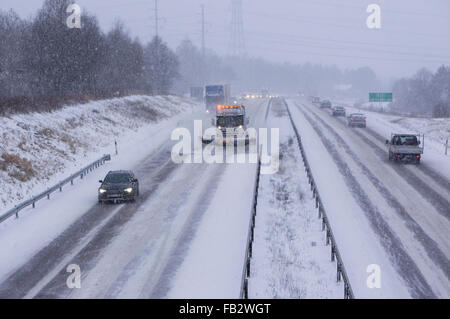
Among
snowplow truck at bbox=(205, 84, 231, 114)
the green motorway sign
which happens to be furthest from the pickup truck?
the green motorway sign

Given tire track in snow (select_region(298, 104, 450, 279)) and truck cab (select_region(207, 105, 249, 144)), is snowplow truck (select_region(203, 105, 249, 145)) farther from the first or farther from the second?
tire track in snow (select_region(298, 104, 450, 279))

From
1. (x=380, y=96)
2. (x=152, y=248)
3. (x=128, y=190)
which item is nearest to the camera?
(x=152, y=248)

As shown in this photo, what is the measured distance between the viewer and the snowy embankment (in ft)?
45.7

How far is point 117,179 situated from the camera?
23406mm

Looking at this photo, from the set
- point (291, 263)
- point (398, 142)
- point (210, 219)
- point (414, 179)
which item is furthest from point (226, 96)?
point (291, 263)

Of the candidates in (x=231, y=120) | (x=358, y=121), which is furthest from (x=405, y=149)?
(x=358, y=121)

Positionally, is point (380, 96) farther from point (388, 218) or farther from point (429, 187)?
point (388, 218)

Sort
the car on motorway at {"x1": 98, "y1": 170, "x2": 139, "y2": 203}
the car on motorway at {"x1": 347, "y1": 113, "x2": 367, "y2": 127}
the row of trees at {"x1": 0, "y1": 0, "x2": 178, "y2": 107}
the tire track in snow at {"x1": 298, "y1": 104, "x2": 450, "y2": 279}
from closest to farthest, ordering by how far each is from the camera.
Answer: the tire track in snow at {"x1": 298, "y1": 104, "x2": 450, "y2": 279} → the car on motorway at {"x1": 98, "y1": 170, "x2": 139, "y2": 203} → the row of trees at {"x1": 0, "y1": 0, "x2": 178, "y2": 107} → the car on motorway at {"x1": 347, "y1": 113, "x2": 367, "y2": 127}

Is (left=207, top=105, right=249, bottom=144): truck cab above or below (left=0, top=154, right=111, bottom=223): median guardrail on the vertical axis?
above

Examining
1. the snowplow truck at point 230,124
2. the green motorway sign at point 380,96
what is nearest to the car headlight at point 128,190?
the snowplow truck at point 230,124

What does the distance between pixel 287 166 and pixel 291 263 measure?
618 inches

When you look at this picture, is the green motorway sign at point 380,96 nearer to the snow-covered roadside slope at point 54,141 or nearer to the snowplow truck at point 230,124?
the snow-covered roadside slope at point 54,141

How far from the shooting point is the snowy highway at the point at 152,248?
1348cm

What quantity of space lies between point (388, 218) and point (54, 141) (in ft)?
78.6
